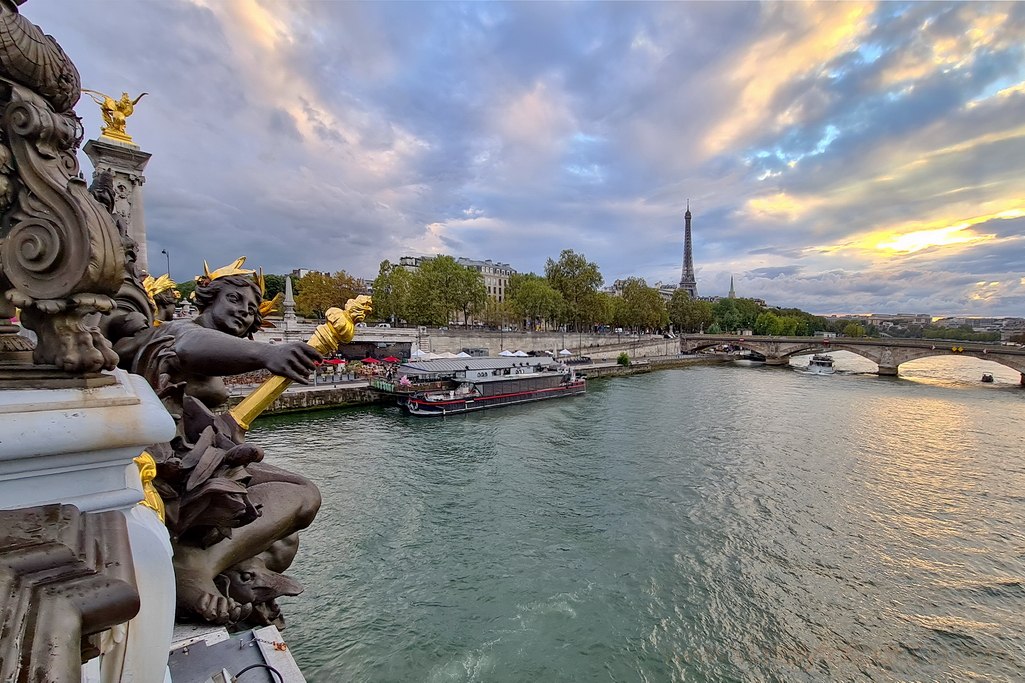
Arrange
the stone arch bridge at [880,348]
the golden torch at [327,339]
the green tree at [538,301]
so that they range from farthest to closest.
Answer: the green tree at [538,301] < the stone arch bridge at [880,348] < the golden torch at [327,339]

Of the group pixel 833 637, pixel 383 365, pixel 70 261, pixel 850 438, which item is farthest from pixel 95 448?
pixel 383 365

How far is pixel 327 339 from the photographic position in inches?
115

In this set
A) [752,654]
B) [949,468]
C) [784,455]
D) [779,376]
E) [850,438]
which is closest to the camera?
[752,654]

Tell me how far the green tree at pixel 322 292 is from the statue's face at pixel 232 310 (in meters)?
60.0

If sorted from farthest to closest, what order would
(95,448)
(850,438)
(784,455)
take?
(850,438), (784,455), (95,448)

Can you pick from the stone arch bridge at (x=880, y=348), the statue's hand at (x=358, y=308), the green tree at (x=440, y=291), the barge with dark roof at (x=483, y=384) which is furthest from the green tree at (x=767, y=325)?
the statue's hand at (x=358, y=308)

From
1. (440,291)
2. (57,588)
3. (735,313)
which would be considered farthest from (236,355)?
(735,313)

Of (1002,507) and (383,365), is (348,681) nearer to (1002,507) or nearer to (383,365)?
(1002,507)

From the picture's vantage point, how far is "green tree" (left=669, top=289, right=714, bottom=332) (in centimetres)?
8925

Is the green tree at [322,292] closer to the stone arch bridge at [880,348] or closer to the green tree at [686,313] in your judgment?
the stone arch bridge at [880,348]

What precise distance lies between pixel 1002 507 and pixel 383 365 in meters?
34.8

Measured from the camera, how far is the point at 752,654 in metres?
8.19

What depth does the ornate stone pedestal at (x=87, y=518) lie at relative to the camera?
3.95 feet

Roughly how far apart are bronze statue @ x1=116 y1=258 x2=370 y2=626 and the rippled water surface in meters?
5.29
